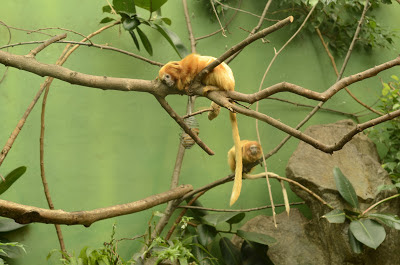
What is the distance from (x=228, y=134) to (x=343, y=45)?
1586 millimetres

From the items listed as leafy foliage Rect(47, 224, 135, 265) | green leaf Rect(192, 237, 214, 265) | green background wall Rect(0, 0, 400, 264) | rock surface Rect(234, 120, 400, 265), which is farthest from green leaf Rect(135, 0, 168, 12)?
green leaf Rect(192, 237, 214, 265)

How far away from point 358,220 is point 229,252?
1.06m

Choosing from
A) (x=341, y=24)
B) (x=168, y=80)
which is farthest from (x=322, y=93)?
(x=341, y=24)

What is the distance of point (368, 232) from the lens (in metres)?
3.73

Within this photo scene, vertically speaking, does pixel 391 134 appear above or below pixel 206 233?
above

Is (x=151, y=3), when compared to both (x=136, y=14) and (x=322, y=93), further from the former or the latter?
(x=322, y=93)

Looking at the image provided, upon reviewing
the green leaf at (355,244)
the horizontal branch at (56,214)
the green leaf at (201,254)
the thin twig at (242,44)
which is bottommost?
the green leaf at (355,244)

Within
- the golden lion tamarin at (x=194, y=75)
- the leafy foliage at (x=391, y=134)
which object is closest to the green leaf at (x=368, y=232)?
the leafy foliage at (x=391, y=134)

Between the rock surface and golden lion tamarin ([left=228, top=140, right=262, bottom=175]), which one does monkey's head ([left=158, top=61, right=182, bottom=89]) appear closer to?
golden lion tamarin ([left=228, top=140, right=262, bottom=175])

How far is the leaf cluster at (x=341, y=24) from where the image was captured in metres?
4.85

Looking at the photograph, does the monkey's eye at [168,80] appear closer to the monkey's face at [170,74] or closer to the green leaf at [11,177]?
the monkey's face at [170,74]

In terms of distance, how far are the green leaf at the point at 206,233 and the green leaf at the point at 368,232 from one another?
1086 mm

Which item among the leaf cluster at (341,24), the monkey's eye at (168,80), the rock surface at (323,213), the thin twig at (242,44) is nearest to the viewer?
the thin twig at (242,44)

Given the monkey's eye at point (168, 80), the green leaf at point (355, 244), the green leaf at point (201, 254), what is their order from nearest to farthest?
the monkey's eye at point (168, 80)
the green leaf at point (355, 244)
the green leaf at point (201, 254)
